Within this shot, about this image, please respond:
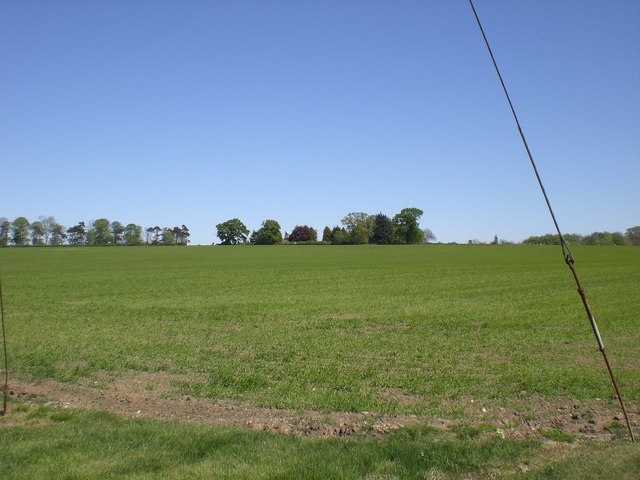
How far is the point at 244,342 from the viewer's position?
17.3 meters

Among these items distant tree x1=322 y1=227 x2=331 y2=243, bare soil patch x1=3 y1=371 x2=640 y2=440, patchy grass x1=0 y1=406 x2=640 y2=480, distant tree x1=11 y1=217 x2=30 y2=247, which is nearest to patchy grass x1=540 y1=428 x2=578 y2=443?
bare soil patch x1=3 y1=371 x2=640 y2=440

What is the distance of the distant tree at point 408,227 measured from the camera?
175 meters

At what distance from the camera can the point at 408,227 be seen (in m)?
175

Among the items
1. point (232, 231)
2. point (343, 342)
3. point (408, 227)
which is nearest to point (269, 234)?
point (232, 231)

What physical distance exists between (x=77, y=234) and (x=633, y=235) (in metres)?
173

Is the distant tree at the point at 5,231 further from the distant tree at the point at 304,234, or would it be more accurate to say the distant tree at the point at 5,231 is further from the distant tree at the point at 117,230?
the distant tree at the point at 304,234

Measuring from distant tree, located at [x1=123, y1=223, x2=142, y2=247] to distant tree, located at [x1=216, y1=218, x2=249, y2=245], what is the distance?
87.0ft

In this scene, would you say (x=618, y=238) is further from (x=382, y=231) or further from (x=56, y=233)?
(x=56, y=233)

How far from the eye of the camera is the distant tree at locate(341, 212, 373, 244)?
172 m

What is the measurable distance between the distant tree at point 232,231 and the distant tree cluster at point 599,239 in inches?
3637

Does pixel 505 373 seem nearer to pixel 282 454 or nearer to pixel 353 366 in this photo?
pixel 353 366

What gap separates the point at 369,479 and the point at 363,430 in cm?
252

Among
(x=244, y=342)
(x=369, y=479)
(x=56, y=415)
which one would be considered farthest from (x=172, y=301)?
(x=369, y=479)

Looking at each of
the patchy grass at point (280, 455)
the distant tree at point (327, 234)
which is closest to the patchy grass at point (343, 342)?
the patchy grass at point (280, 455)
